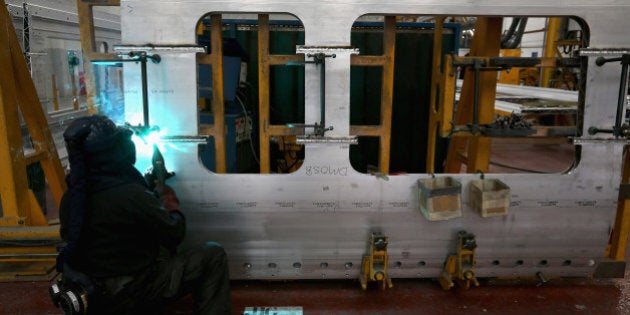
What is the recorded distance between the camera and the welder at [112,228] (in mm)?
2320

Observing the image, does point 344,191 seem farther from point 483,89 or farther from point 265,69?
point 483,89

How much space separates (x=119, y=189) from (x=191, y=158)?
87cm

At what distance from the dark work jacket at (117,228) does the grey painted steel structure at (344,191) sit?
0.79 m

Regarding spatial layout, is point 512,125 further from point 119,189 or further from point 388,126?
point 119,189

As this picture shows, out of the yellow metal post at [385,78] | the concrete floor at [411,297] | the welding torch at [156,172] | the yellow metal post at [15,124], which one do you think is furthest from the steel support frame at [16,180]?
the yellow metal post at [385,78]

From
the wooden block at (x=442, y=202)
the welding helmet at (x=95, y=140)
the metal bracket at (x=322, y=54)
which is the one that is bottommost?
the wooden block at (x=442, y=202)

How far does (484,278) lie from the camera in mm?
3678

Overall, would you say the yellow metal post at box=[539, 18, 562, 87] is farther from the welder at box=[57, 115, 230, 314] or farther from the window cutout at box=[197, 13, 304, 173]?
the welder at box=[57, 115, 230, 314]

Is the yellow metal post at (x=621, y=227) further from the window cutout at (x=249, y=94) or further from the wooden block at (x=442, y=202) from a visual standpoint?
the window cutout at (x=249, y=94)

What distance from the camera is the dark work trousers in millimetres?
2543

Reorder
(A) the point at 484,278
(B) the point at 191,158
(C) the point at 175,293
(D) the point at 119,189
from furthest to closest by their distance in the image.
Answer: (A) the point at 484,278 → (B) the point at 191,158 → (C) the point at 175,293 → (D) the point at 119,189

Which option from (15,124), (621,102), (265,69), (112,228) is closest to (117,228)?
(112,228)

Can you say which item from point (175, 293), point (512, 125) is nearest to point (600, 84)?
point (512, 125)

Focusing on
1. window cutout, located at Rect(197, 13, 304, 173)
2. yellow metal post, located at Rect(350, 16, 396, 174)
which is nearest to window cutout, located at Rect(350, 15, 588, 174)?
yellow metal post, located at Rect(350, 16, 396, 174)
